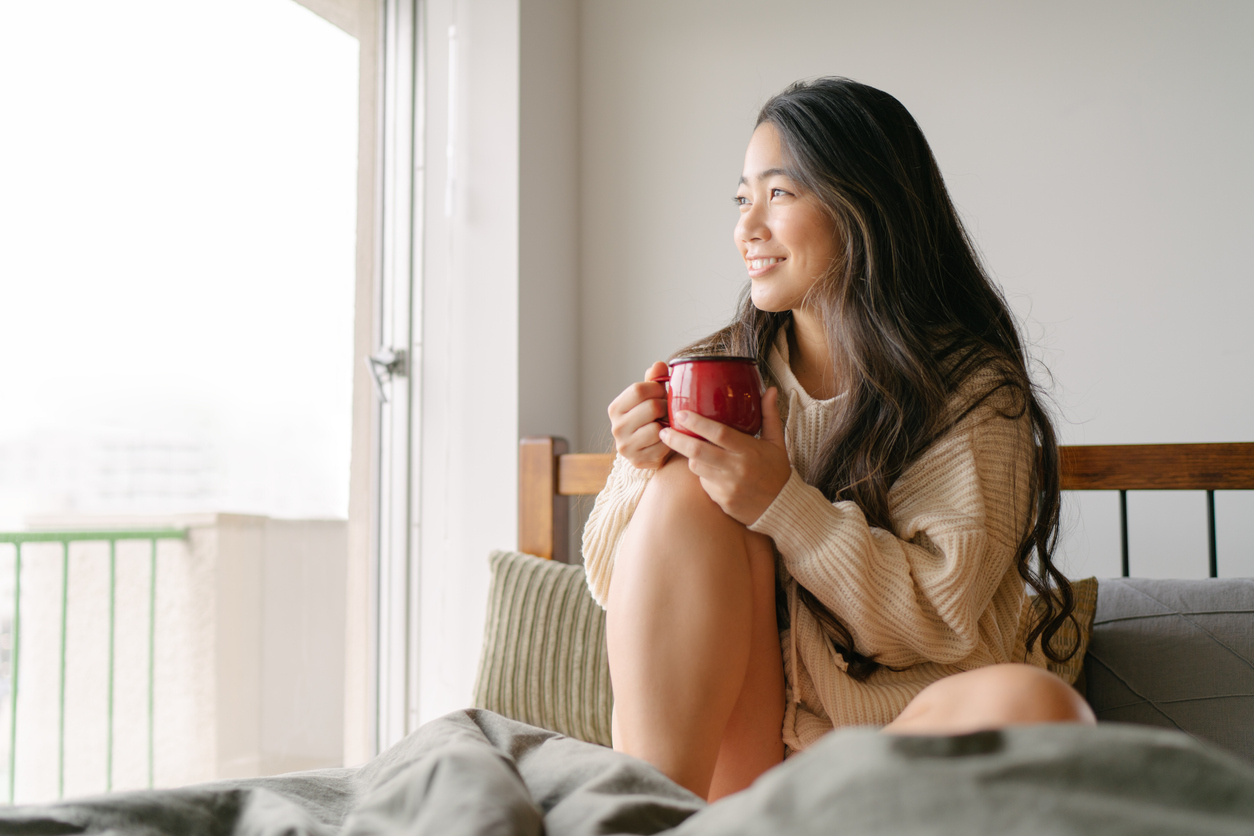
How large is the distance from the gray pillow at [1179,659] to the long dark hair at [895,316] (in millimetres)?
74

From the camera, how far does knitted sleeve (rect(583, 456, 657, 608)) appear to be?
39.8 inches

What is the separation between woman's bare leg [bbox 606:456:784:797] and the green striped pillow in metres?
0.45

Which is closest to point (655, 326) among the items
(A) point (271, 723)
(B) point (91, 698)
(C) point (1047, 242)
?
(C) point (1047, 242)

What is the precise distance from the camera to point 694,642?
0.79 meters

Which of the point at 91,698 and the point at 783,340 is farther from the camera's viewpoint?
the point at 91,698

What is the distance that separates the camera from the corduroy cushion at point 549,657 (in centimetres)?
132

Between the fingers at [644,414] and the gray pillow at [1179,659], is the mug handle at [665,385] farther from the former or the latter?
the gray pillow at [1179,659]

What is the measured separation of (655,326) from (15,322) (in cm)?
113

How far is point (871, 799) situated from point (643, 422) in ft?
A: 1.90

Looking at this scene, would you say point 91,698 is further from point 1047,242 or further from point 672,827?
point 1047,242

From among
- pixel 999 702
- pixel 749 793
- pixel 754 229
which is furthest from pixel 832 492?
pixel 749 793

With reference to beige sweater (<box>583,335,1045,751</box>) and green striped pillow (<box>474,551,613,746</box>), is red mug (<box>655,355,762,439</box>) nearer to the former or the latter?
beige sweater (<box>583,335,1045,751</box>)

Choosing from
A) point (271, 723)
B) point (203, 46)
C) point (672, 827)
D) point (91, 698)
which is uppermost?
point (203, 46)

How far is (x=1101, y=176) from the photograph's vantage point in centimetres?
158
